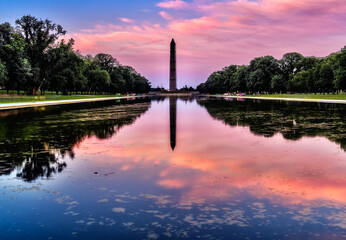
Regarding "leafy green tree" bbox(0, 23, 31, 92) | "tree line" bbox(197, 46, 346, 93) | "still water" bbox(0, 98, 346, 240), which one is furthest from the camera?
"tree line" bbox(197, 46, 346, 93)

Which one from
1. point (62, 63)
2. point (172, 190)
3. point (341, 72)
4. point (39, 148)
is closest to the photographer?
point (172, 190)

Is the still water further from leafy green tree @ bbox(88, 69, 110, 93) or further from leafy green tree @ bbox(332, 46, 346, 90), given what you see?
leafy green tree @ bbox(88, 69, 110, 93)

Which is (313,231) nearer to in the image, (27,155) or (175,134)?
(27,155)

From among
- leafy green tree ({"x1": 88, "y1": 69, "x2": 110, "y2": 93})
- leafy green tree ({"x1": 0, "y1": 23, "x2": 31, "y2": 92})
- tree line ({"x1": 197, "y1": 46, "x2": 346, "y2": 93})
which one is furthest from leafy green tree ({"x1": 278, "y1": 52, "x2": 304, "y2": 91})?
leafy green tree ({"x1": 0, "y1": 23, "x2": 31, "y2": 92})

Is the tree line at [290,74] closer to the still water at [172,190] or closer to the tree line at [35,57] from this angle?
the tree line at [35,57]

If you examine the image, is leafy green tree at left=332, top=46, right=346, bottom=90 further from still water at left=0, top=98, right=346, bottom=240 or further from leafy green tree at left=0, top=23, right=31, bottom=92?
still water at left=0, top=98, right=346, bottom=240

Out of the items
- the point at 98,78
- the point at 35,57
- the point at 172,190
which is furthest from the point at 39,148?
the point at 98,78

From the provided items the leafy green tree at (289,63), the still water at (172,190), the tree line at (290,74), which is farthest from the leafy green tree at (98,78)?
the still water at (172,190)

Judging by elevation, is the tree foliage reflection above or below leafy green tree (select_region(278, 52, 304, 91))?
below

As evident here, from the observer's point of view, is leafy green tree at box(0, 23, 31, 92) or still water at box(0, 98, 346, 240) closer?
still water at box(0, 98, 346, 240)

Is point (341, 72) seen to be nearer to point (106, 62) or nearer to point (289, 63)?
point (289, 63)

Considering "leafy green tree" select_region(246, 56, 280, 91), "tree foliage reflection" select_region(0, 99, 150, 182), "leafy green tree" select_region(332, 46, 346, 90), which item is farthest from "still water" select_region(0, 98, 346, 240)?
"leafy green tree" select_region(246, 56, 280, 91)

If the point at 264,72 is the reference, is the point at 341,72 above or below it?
below

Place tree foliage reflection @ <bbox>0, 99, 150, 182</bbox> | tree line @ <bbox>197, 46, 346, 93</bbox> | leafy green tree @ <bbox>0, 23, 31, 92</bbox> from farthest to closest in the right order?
tree line @ <bbox>197, 46, 346, 93</bbox>, leafy green tree @ <bbox>0, 23, 31, 92</bbox>, tree foliage reflection @ <bbox>0, 99, 150, 182</bbox>
